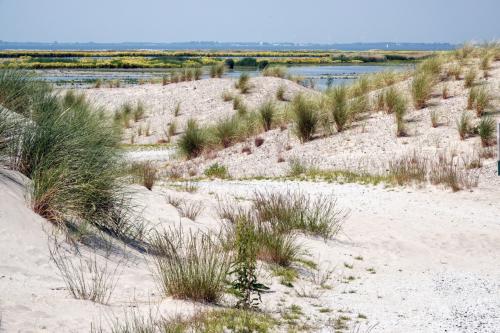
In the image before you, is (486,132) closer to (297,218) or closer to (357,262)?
(297,218)

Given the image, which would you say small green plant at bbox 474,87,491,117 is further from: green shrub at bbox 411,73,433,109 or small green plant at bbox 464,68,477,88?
small green plant at bbox 464,68,477,88

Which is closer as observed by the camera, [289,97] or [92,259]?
[92,259]

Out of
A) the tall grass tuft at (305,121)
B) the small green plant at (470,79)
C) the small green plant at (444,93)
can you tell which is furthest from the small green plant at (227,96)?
the small green plant at (470,79)

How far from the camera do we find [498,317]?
6.93 metres

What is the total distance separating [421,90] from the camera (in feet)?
71.1

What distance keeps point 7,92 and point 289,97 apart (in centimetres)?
2219

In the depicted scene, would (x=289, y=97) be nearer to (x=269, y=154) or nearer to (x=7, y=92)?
(x=269, y=154)

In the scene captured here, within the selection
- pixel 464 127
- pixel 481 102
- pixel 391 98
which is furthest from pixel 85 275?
pixel 391 98

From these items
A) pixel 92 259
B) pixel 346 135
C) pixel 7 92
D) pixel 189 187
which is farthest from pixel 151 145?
pixel 92 259

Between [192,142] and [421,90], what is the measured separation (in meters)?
7.55

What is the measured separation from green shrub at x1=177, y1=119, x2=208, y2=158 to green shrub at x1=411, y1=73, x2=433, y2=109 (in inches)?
275

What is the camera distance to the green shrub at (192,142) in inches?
866

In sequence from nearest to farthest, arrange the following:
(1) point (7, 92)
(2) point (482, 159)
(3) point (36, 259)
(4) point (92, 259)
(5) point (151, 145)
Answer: (3) point (36, 259)
(4) point (92, 259)
(1) point (7, 92)
(2) point (482, 159)
(5) point (151, 145)

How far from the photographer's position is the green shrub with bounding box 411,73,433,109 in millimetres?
21609
